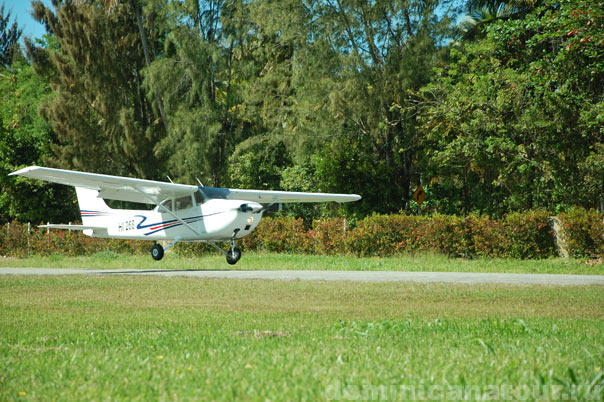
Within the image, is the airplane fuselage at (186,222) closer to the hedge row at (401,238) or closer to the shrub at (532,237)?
the hedge row at (401,238)

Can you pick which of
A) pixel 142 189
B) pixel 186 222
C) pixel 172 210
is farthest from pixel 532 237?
pixel 142 189

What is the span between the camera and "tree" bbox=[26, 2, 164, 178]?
36.0 m

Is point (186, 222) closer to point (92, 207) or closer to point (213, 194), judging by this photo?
point (213, 194)

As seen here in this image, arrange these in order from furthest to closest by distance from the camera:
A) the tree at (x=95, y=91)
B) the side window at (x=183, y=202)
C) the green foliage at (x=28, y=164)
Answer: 1. the green foliage at (x=28, y=164)
2. the tree at (x=95, y=91)
3. the side window at (x=183, y=202)

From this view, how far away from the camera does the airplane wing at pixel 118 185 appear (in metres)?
18.4

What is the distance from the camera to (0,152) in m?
38.3

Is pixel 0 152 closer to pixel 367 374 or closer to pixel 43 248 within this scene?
pixel 43 248

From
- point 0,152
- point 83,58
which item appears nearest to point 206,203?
point 83,58

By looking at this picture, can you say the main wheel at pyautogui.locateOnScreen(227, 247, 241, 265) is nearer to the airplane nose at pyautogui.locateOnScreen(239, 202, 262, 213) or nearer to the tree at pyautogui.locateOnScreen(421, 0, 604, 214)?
the airplane nose at pyautogui.locateOnScreen(239, 202, 262, 213)

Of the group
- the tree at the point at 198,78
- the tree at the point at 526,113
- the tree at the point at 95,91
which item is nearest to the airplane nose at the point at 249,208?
the tree at the point at 526,113

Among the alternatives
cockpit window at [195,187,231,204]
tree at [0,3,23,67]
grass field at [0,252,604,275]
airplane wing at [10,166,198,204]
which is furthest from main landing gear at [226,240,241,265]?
tree at [0,3,23,67]

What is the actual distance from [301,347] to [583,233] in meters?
19.0

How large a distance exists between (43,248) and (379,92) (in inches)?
686

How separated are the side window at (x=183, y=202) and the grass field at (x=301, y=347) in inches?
431
